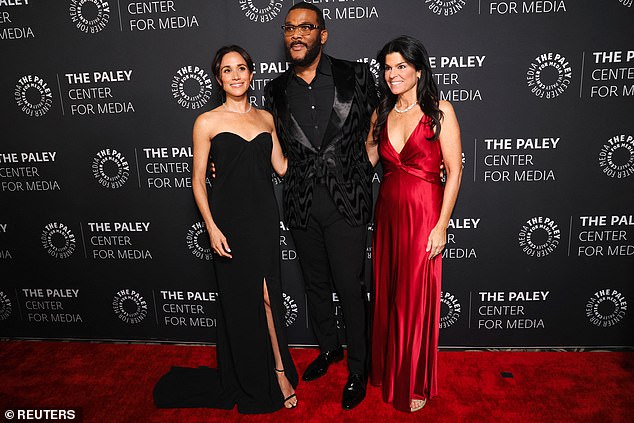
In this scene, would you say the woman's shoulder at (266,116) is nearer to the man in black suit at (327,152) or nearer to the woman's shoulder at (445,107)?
the man in black suit at (327,152)

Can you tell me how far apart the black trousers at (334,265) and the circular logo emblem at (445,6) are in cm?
123

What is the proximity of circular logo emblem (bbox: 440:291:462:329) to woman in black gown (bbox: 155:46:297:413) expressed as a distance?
1080 millimetres

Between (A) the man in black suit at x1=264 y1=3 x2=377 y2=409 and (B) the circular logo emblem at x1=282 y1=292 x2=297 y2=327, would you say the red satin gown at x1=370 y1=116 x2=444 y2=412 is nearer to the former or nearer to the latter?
(A) the man in black suit at x1=264 y1=3 x2=377 y2=409

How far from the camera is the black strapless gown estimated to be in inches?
94.9

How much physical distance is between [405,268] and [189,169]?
1.53 metres

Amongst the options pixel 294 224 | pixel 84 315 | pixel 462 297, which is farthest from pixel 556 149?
pixel 84 315

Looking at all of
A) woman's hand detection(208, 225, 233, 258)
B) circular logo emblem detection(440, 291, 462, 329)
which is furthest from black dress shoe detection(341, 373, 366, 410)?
woman's hand detection(208, 225, 233, 258)

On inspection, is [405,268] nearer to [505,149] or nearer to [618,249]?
[505,149]

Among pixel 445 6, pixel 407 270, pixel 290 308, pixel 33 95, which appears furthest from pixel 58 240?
pixel 445 6

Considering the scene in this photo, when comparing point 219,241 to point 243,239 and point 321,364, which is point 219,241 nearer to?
point 243,239

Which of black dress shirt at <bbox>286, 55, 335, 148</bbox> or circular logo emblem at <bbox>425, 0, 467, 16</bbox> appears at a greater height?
circular logo emblem at <bbox>425, 0, 467, 16</bbox>

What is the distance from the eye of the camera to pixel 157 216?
3.20 meters

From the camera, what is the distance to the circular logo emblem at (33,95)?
3086 millimetres

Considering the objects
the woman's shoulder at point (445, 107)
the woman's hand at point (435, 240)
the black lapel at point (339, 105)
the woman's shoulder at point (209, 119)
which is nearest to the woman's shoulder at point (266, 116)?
the woman's shoulder at point (209, 119)
